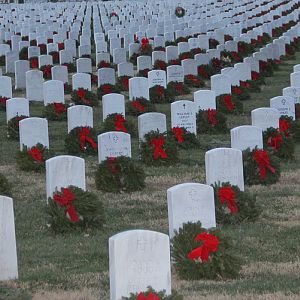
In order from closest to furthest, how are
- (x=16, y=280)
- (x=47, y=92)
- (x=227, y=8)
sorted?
(x=16, y=280) < (x=47, y=92) < (x=227, y=8)

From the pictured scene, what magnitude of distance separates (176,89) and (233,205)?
9.90 metres

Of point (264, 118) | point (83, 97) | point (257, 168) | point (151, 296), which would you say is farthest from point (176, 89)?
point (151, 296)

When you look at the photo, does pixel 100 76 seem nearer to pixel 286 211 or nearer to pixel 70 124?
pixel 70 124

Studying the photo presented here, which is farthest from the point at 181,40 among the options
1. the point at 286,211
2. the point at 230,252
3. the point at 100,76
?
the point at 230,252

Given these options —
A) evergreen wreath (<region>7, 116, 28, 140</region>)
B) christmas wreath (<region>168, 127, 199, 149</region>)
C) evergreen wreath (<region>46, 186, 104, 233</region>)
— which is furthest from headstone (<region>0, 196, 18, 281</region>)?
evergreen wreath (<region>7, 116, 28, 140</region>)

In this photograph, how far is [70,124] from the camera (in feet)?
51.1

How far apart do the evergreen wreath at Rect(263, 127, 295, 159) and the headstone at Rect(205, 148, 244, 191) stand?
10.2 feet

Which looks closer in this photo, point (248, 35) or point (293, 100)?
point (293, 100)

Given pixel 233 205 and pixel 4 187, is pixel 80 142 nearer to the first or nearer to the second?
pixel 4 187

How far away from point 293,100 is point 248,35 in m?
12.5

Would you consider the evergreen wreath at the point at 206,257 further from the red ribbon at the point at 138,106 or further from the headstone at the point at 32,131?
the red ribbon at the point at 138,106

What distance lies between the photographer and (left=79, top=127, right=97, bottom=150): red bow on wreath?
14.8m

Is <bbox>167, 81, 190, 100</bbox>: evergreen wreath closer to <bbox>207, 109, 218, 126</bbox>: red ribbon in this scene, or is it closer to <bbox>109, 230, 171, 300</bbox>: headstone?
<bbox>207, 109, 218, 126</bbox>: red ribbon

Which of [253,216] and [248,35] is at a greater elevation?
[248,35]
